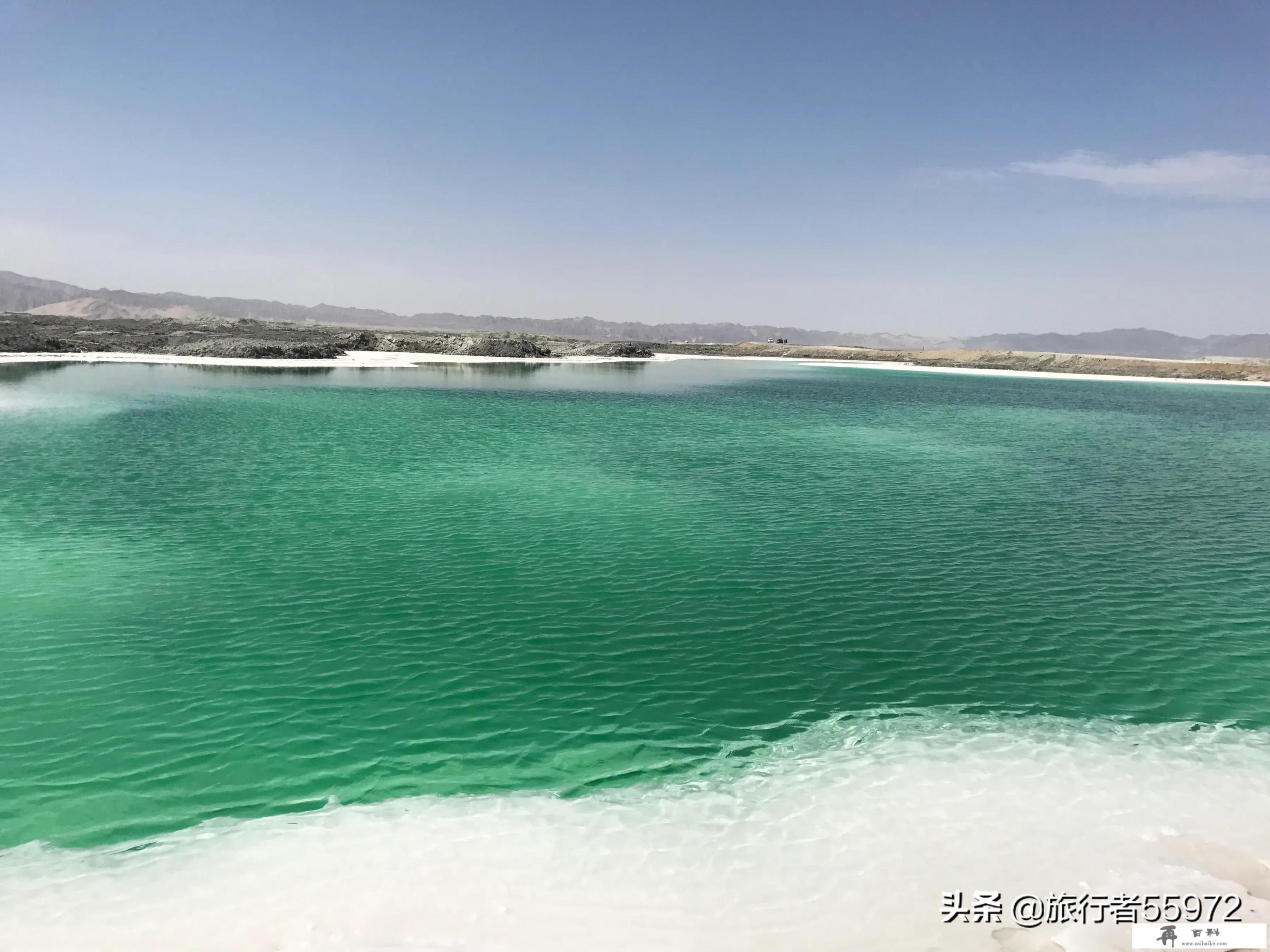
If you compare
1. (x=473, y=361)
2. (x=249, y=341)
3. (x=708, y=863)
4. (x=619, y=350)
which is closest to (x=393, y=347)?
(x=473, y=361)
